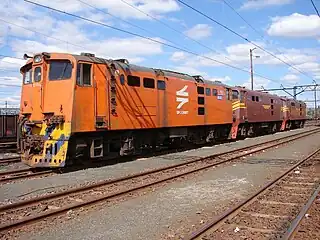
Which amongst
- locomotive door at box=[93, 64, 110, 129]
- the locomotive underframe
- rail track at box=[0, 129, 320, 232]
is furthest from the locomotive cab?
rail track at box=[0, 129, 320, 232]

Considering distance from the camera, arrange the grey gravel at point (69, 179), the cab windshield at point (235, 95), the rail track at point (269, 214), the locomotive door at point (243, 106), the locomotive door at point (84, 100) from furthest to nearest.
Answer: the locomotive door at point (243, 106) < the cab windshield at point (235, 95) < the locomotive door at point (84, 100) < the grey gravel at point (69, 179) < the rail track at point (269, 214)

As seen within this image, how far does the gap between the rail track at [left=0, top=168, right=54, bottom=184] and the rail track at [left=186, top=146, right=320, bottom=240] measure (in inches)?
267

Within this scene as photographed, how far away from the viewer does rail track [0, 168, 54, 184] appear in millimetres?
10908

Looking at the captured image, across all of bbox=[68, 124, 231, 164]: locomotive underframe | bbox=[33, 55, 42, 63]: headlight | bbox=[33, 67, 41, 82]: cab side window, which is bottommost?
bbox=[68, 124, 231, 164]: locomotive underframe

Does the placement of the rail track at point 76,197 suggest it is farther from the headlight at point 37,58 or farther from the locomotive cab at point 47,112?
the headlight at point 37,58

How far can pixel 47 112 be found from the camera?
40.1 feet

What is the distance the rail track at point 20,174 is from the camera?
35.8ft

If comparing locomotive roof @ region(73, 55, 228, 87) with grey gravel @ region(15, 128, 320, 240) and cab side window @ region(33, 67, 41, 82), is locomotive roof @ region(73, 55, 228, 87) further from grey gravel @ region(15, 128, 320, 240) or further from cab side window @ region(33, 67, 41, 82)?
grey gravel @ region(15, 128, 320, 240)

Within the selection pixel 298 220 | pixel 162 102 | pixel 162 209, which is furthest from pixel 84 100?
pixel 298 220

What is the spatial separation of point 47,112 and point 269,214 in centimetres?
804

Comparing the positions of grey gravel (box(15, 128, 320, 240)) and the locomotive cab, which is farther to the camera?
the locomotive cab

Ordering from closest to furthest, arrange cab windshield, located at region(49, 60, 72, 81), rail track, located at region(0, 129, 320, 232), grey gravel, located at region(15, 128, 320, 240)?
grey gravel, located at region(15, 128, 320, 240) < rail track, located at region(0, 129, 320, 232) < cab windshield, located at region(49, 60, 72, 81)

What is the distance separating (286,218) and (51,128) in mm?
7937

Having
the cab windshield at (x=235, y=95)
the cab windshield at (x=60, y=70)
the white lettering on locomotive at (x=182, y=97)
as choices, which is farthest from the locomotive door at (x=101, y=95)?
the cab windshield at (x=235, y=95)
